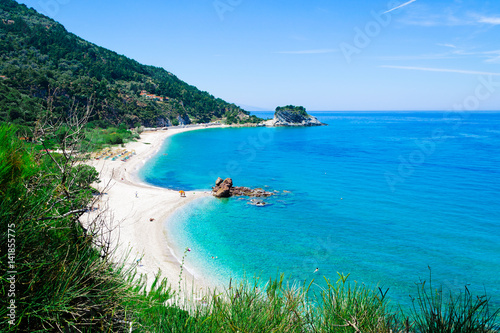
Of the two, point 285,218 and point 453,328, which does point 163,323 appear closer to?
point 453,328

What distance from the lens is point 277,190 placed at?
3531cm

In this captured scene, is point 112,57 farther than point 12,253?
Yes

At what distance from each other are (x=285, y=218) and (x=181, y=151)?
40.7m

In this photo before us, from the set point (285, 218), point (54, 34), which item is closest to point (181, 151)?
point (285, 218)

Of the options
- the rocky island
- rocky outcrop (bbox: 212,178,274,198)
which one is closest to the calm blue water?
rocky outcrop (bbox: 212,178,274,198)

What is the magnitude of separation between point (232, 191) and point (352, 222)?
13.4 meters

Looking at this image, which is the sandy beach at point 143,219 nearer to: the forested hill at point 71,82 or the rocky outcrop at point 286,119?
the forested hill at point 71,82

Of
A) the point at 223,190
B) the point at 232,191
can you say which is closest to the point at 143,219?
the point at 223,190

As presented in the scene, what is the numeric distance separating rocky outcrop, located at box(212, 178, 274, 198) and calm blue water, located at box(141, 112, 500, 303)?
4.94ft

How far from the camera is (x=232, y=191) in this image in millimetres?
33344

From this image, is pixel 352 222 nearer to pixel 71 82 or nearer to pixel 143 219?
pixel 143 219

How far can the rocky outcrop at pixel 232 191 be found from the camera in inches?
1262

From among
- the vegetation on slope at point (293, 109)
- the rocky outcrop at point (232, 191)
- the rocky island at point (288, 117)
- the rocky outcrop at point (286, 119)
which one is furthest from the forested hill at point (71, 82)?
the rocky outcrop at point (232, 191)

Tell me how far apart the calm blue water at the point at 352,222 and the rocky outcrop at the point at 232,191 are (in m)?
1.50
